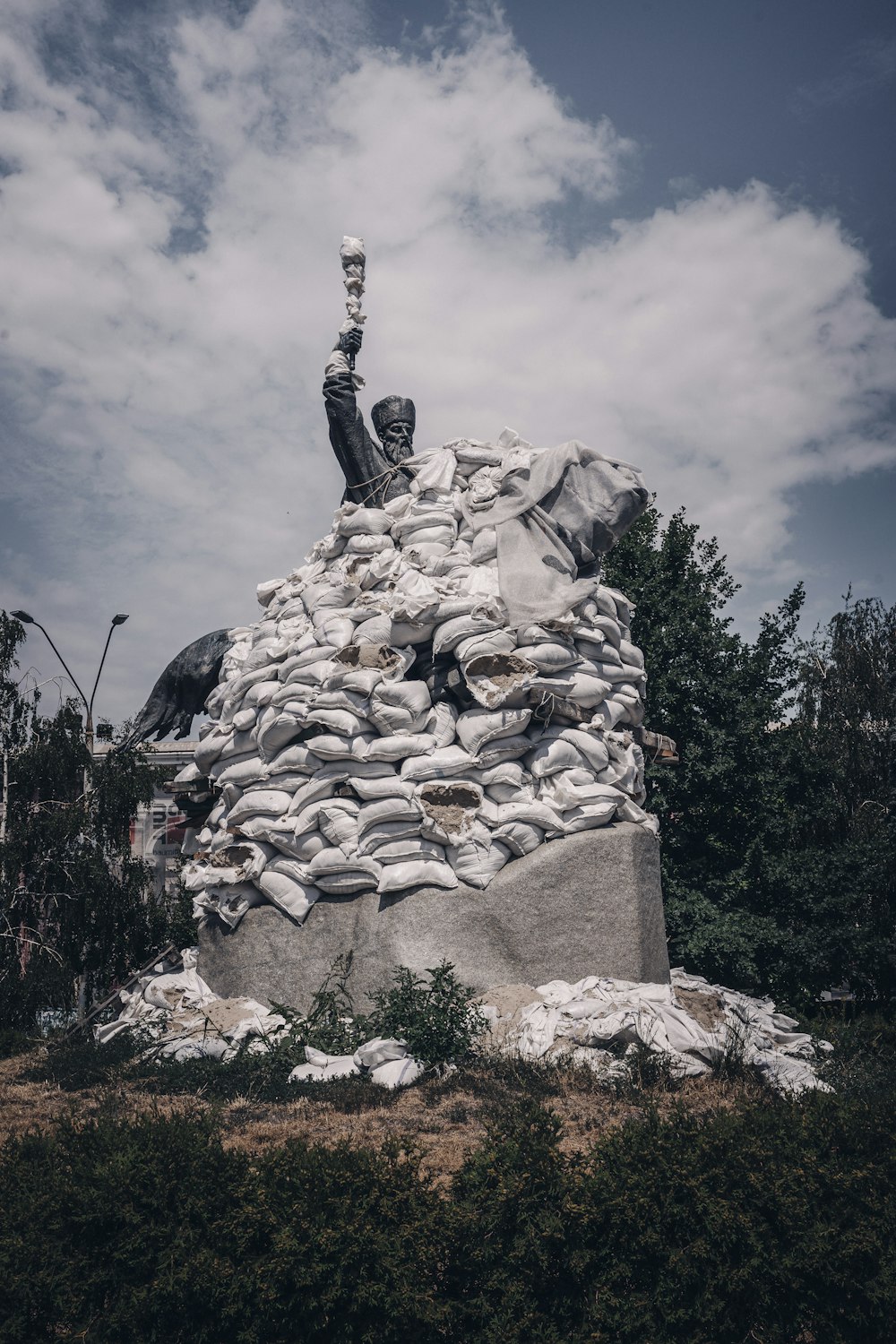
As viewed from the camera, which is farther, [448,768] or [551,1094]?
[448,768]

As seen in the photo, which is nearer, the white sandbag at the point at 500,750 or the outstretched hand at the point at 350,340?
the white sandbag at the point at 500,750

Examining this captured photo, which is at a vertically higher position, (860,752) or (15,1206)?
(860,752)

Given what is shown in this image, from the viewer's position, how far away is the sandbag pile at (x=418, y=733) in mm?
6891

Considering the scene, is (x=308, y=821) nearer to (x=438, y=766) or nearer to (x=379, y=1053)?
(x=438, y=766)

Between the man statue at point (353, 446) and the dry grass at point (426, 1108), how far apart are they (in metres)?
5.33

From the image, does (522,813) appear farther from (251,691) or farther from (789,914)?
(789,914)

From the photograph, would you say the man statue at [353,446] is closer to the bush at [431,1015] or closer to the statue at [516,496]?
the statue at [516,496]

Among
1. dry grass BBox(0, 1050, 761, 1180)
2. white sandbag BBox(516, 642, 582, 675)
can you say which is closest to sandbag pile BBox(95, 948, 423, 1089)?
dry grass BBox(0, 1050, 761, 1180)

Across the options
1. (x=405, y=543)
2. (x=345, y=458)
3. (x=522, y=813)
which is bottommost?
(x=522, y=813)

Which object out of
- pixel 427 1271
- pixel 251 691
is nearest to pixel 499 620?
pixel 251 691

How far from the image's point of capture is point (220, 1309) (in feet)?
9.64

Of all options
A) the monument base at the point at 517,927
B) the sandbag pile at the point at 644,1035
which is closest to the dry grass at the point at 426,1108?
the sandbag pile at the point at 644,1035

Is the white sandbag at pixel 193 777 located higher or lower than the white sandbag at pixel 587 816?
higher

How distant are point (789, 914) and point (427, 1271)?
9704 millimetres
